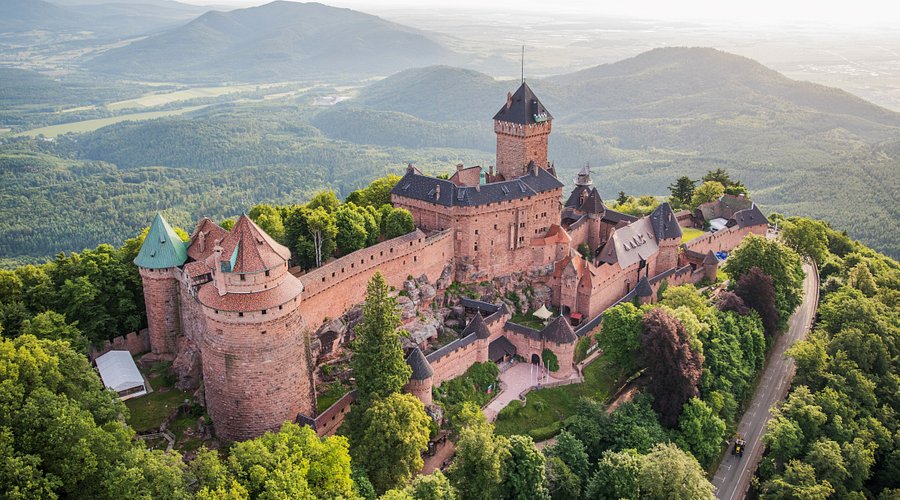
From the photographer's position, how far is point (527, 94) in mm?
68562

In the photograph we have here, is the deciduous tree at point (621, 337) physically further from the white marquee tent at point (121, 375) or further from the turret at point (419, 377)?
the white marquee tent at point (121, 375)

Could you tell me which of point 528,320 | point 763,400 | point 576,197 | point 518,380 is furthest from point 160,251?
point 763,400

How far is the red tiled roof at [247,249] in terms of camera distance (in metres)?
40.8

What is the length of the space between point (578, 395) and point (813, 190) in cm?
10633

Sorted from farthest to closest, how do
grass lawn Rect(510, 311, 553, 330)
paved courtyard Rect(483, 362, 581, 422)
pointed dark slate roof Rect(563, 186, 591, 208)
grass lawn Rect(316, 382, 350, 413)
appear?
pointed dark slate roof Rect(563, 186, 591, 208)
grass lawn Rect(510, 311, 553, 330)
paved courtyard Rect(483, 362, 581, 422)
grass lawn Rect(316, 382, 350, 413)

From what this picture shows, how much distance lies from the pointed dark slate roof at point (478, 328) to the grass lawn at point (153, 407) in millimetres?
19979

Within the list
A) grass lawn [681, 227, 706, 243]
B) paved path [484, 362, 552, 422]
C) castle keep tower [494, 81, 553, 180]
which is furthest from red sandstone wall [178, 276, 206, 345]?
grass lawn [681, 227, 706, 243]

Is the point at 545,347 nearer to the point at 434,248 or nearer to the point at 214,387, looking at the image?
the point at 434,248

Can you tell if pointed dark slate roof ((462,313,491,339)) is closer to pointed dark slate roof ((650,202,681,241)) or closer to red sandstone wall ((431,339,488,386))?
red sandstone wall ((431,339,488,386))

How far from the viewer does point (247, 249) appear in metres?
41.0

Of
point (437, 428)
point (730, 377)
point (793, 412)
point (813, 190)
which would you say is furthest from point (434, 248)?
point (813, 190)

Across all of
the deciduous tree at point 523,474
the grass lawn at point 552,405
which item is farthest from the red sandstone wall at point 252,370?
the grass lawn at point 552,405

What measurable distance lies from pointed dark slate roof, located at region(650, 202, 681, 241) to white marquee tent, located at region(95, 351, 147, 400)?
4624cm

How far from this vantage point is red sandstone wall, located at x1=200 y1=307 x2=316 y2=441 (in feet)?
137
